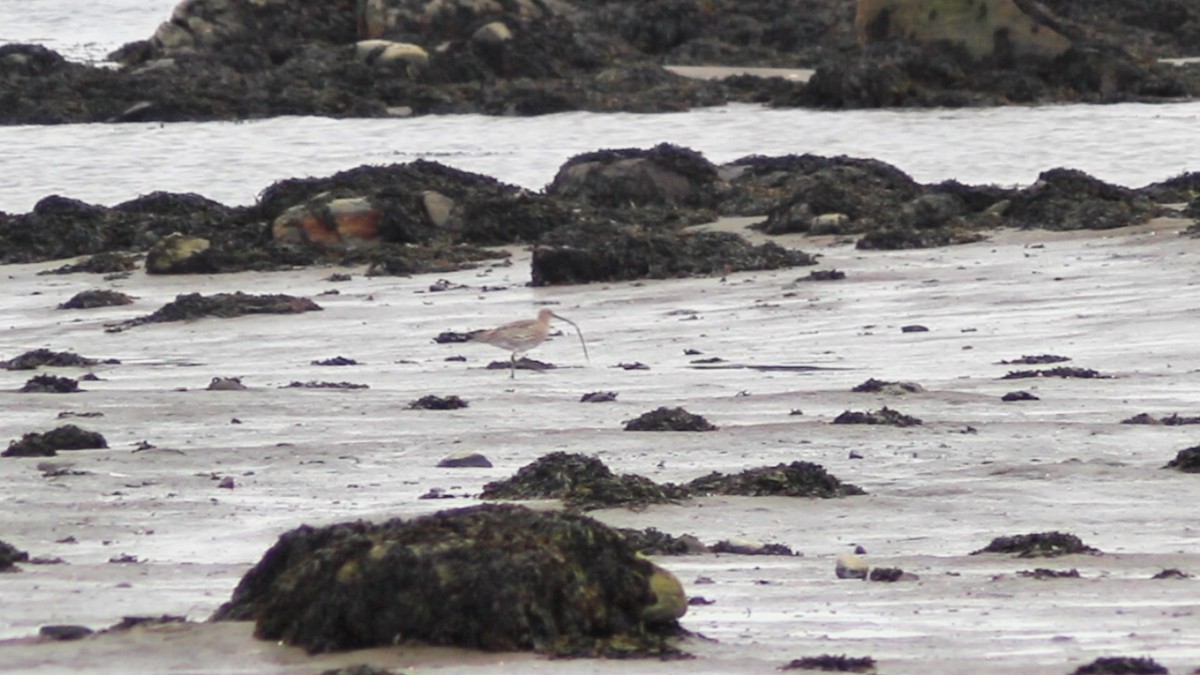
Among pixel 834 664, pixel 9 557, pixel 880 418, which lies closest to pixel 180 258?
pixel 880 418

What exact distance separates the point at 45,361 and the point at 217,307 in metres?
1.90

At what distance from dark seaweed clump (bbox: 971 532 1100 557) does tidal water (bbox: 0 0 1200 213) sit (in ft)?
43.9

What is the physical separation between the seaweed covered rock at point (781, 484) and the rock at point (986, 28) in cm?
2089

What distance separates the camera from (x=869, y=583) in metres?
4.96

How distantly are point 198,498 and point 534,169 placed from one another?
14.8m

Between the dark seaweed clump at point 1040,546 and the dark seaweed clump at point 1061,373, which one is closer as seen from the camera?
the dark seaweed clump at point 1040,546

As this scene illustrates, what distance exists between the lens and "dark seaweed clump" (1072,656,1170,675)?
3.90 meters

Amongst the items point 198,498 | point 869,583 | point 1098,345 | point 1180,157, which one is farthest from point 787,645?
point 1180,157

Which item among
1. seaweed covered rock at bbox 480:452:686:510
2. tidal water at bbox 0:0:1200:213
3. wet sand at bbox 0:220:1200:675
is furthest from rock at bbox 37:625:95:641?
tidal water at bbox 0:0:1200:213

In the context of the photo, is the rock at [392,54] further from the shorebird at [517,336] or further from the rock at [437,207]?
the shorebird at [517,336]

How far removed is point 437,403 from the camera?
27.3 feet

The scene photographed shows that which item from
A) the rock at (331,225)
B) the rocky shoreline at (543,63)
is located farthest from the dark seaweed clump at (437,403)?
the rocky shoreline at (543,63)

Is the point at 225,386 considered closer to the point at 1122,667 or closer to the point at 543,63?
the point at 1122,667

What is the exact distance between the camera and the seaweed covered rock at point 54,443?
6.85 meters
